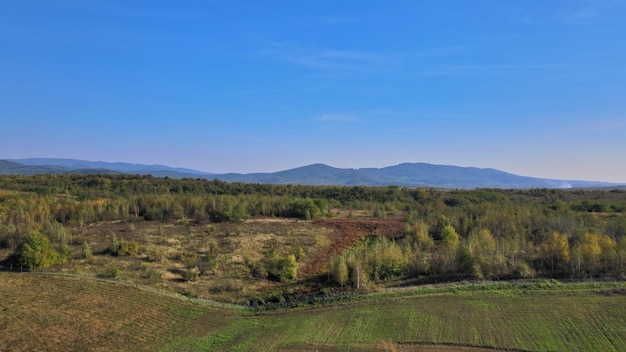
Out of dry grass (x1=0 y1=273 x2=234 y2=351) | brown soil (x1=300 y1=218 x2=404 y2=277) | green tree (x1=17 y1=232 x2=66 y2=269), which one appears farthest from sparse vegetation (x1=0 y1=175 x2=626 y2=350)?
dry grass (x1=0 y1=273 x2=234 y2=351)

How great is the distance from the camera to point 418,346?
18.7 m

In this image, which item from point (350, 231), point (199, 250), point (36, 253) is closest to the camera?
point (36, 253)

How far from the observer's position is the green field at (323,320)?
1855 centimetres

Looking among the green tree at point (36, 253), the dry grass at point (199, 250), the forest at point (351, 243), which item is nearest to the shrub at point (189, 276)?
the forest at point (351, 243)

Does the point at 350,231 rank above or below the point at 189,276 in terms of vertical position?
above

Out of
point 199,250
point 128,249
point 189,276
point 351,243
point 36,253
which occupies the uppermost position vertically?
point 36,253

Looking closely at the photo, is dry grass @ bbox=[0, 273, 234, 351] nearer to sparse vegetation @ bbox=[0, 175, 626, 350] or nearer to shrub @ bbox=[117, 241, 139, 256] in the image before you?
sparse vegetation @ bbox=[0, 175, 626, 350]

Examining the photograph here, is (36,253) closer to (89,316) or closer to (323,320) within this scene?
(89,316)

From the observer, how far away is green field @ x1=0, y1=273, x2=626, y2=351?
18.5 m

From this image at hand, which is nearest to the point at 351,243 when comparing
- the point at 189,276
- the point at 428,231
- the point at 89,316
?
the point at 428,231

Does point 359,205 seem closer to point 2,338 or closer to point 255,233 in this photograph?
point 255,233

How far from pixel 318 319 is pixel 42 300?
1569cm

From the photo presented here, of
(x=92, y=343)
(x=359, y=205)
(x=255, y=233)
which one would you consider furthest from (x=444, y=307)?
(x=359, y=205)

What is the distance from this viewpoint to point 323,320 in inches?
868
